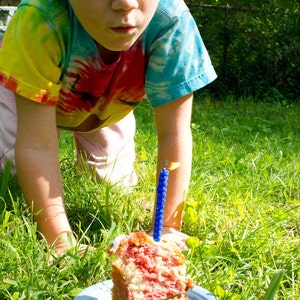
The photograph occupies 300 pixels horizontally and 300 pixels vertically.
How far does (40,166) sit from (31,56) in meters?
0.33

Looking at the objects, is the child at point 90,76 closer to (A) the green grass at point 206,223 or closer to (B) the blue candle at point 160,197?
(A) the green grass at point 206,223

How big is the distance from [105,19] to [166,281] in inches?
27.6

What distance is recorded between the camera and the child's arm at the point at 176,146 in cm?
196

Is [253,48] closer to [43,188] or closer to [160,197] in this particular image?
[43,188]

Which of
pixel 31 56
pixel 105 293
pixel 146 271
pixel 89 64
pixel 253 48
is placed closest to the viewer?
pixel 146 271

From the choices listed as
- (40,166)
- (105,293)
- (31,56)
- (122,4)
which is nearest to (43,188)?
(40,166)

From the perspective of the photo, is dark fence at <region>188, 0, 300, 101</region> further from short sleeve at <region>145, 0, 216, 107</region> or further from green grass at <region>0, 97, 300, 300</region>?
short sleeve at <region>145, 0, 216, 107</region>

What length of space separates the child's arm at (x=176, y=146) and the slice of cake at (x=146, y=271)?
653 mm

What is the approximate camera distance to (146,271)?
126 cm

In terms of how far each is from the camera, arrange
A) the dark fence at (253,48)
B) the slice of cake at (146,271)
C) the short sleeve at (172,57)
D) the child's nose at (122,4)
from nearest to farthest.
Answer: the slice of cake at (146,271)
the child's nose at (122,4)
the short sleeve at (172,57)
the dark fence at (253,48)

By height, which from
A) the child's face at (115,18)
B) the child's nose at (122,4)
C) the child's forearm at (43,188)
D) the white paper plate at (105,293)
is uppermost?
the child's nose at (122,4)

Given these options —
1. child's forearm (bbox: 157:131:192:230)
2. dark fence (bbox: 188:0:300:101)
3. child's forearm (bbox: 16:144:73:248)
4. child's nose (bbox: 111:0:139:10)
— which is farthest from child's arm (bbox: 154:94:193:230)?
dark fence (bbox: 188:0:300:101)

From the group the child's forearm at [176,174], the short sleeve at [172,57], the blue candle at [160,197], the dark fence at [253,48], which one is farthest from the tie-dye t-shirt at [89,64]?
the dark fence at [253,48]

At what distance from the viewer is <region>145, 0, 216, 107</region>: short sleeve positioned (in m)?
1.89
